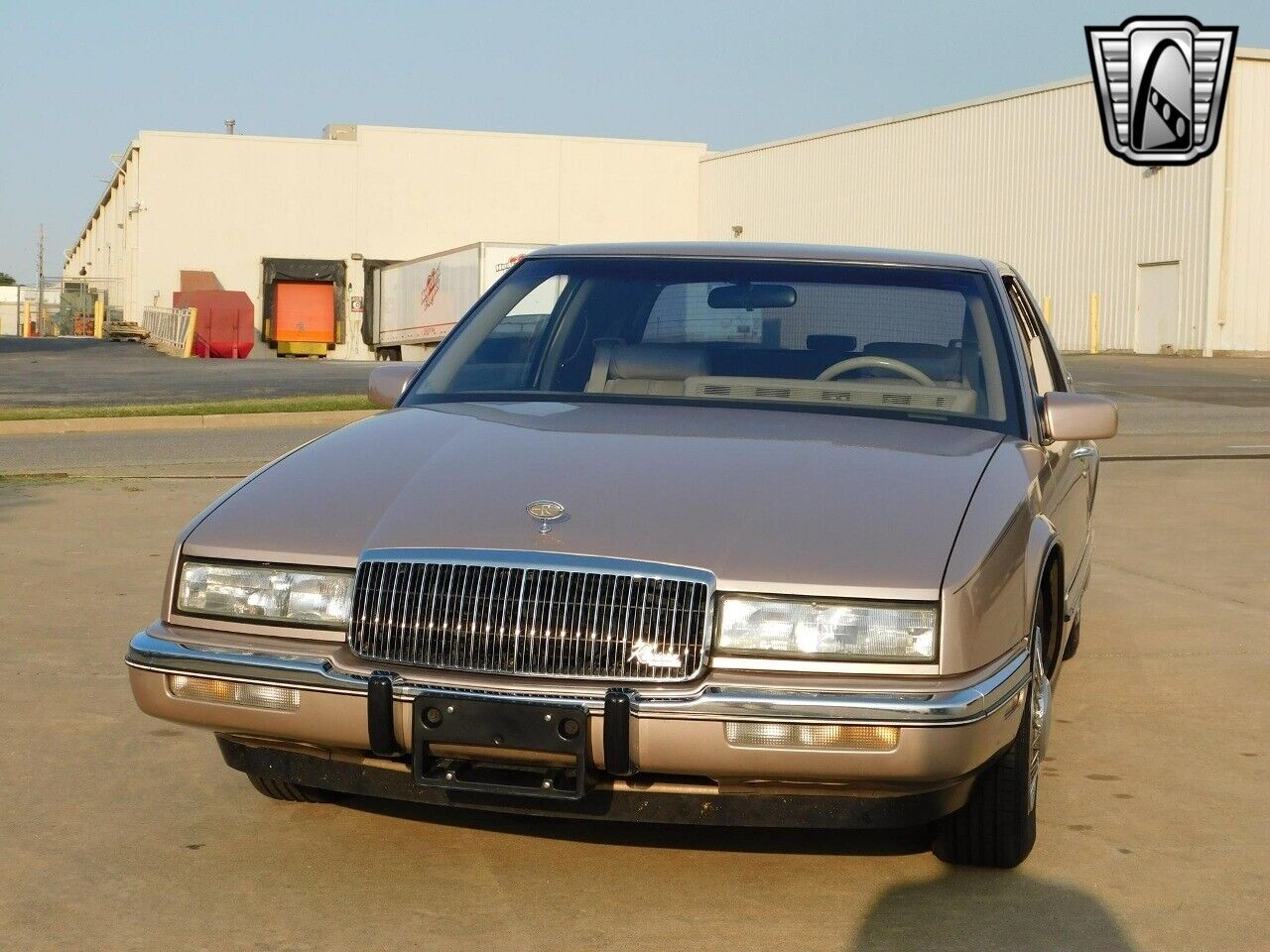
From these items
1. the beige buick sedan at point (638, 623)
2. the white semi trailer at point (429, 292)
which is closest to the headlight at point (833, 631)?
the beige buick sedan at point (638, 623)

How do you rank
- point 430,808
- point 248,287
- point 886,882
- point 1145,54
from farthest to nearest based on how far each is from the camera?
1. point 248,287
2. point 1145,54
3. point 430,808
4. point 886,882

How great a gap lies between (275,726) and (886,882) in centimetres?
141

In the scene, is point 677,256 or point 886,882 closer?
point 886,882

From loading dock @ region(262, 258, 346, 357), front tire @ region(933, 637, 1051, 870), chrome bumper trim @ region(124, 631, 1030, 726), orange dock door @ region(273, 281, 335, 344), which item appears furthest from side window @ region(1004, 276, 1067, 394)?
orange dock door @ region(273, 281, 335, 344)

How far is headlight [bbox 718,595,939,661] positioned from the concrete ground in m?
0.61

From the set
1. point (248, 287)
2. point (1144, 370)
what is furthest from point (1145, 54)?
point (248, 287)

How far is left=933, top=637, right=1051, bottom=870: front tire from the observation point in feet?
12.2

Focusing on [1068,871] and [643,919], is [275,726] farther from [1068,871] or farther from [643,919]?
[1068,871]

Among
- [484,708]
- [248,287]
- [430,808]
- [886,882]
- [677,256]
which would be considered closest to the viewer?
[484,708]

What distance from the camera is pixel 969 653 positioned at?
336 centimetres

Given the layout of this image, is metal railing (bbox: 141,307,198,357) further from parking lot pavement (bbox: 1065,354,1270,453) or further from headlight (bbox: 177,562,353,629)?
headlight (bbox: 177,562,353,629)

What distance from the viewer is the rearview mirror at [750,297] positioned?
16.0 feet

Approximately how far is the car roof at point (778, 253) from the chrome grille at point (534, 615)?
1863 millimetres

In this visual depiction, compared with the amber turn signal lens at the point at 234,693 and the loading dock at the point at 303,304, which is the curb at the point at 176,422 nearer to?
the amber turn signal lens at the point at 234,693
